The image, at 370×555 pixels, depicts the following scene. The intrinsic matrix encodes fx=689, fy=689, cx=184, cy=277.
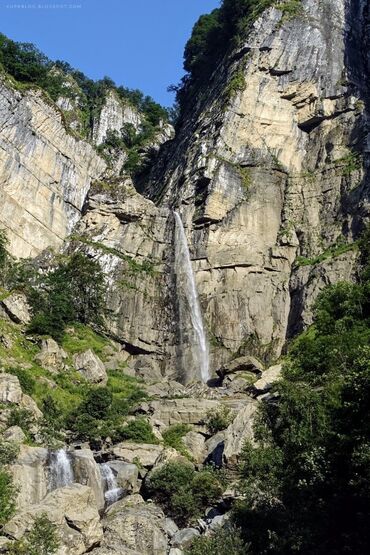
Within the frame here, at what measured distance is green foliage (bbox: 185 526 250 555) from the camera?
19.9m

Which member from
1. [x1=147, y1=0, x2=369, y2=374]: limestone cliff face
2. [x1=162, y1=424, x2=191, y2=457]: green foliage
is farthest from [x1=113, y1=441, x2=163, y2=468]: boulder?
[x1=147, y1=0, x2=369, y2=374]: limestone cliff face

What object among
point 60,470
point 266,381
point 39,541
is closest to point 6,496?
point 39,541

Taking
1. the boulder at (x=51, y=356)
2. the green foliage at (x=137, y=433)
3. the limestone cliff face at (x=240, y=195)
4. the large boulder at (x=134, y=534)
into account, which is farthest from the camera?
the limestone cliff face at (x=240, y=195)

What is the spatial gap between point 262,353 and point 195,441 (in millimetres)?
15304

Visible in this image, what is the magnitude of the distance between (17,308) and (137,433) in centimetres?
1592

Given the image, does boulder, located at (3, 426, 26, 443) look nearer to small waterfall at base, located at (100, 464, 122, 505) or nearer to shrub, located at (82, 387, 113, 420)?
small waterfall at base, located at (100, 464, 122, 505)

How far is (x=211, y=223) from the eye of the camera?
51688mm

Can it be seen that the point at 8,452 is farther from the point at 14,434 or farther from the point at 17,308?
the point at 17,308

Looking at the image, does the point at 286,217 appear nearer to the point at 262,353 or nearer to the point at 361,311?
the point at 262,353

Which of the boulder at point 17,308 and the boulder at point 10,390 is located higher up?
the boulder at point 17,308

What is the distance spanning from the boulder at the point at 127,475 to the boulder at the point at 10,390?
6007 mm

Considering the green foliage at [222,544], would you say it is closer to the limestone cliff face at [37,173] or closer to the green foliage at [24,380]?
the green foliage at [24,380]

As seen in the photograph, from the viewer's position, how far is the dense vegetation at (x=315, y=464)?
1792cm

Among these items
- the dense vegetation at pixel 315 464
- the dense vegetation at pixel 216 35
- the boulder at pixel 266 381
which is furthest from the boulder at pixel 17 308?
the dense vegetation at pixel 216 35
